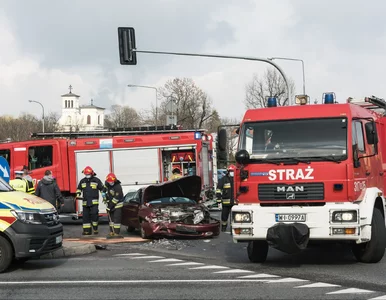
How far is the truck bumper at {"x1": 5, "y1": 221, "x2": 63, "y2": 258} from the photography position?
8781mm

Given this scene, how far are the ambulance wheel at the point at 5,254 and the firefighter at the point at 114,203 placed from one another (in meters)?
5.14

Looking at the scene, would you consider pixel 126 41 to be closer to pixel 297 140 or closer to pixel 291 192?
pixel 297 140

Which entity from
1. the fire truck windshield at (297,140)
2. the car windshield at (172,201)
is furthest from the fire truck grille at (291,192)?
the car windshield at (172,201)

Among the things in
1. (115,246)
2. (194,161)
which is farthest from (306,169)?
(194,161)

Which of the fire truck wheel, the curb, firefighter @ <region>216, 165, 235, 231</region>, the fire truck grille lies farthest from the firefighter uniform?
the fire truck grille

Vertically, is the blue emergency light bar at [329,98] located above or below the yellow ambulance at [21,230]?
above

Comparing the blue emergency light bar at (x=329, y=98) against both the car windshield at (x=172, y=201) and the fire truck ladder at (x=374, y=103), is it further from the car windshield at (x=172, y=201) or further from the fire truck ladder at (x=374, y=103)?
the car windshield at (x=172, y=201)

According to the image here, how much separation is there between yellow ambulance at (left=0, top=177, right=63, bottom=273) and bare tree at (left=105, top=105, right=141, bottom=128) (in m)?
57.5

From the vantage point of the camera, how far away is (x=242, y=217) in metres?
8.93

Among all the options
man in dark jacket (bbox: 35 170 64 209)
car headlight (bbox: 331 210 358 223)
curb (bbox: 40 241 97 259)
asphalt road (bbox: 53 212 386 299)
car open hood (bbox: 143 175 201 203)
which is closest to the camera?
asphalt road (bbox: 53 212 386 299)

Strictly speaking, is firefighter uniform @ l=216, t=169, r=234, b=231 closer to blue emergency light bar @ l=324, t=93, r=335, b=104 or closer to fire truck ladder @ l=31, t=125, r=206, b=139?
fire truck ladder @ l=31, t=125, r=206, b=139

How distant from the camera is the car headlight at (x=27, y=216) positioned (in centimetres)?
887

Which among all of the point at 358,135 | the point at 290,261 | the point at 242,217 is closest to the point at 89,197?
the point at 290,261

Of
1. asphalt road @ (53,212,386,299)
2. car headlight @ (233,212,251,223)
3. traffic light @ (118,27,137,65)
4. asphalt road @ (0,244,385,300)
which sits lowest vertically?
asphalt road @ (53,212,386,299)
